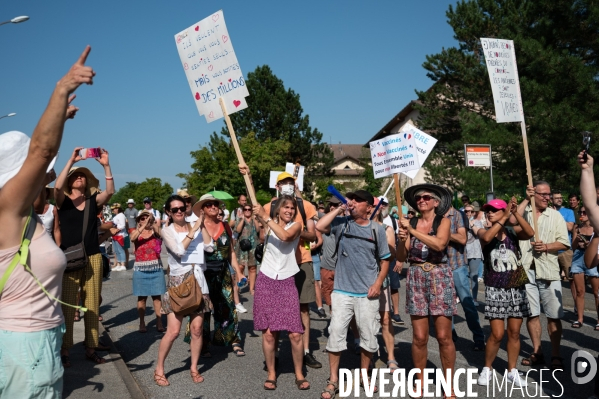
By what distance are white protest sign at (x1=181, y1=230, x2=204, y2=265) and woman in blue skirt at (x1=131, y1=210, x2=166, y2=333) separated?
8.30ft

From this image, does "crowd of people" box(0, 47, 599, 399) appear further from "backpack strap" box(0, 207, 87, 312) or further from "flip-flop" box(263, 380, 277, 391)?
"backpack strap" box(0, 207, 87, 312)

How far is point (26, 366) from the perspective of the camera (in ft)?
8.45

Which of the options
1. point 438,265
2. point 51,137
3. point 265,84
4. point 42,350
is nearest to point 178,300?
point 438,265

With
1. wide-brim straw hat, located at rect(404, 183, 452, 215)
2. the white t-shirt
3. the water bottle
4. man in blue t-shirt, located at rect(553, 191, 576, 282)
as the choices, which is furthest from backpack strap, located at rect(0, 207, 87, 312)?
man in blue t-shirt, located at rect(553, 191, 576, 282)

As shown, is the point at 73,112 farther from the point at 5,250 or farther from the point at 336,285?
the point at 336,285

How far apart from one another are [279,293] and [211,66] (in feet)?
8.24

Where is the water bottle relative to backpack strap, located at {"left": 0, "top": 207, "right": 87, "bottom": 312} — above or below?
below

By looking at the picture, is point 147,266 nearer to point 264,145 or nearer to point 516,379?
point 516,379

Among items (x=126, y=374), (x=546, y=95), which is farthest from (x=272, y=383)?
(x=546, y=95)

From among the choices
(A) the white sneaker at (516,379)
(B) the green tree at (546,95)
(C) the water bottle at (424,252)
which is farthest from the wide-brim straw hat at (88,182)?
(B) the green tree at (546,95)

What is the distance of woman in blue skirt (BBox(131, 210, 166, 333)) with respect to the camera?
8.80m

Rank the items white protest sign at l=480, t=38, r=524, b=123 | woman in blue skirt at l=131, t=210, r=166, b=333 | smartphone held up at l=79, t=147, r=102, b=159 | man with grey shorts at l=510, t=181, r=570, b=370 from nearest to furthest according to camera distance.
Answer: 1. smartphone held up at l=79, t=147, r=102, b=159
2. man with grey shorts at l=510, t=181, r=570, b=370
3. white protest sign at l=480, t=38, r=524, b=123
4. woman in blue skirt at l=131, t=210, r=166, b=333

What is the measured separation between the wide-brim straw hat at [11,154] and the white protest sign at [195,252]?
3.77 m

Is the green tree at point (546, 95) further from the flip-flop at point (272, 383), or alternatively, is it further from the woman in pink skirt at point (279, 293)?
the flip-flop at point (272, 383)
